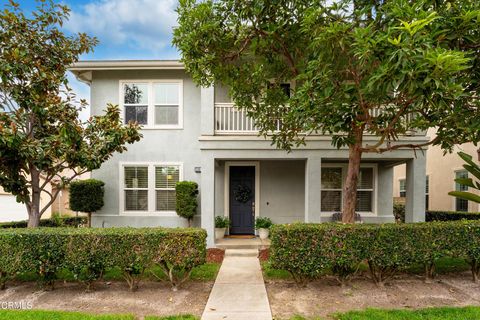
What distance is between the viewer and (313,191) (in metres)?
8.70

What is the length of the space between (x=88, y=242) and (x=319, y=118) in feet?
16.3

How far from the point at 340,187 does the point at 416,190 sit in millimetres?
2581

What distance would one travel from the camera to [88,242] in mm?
5270

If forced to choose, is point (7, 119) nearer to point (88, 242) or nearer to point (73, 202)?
point (88, 242)

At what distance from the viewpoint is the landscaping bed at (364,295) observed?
4863mm

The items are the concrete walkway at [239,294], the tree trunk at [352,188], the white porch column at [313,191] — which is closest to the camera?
the concrete walkway at [239,294]

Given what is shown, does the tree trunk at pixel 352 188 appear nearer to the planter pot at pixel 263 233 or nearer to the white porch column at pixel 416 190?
the white porch column at pixel 416 190

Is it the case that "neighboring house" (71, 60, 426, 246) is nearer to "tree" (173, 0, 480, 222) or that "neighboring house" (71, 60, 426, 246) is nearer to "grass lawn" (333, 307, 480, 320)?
"tree" (173, 0, 480, 222)

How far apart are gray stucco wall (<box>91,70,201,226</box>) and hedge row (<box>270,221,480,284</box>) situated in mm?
5785

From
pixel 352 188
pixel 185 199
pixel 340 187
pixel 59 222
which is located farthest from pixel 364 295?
pixel 59 222

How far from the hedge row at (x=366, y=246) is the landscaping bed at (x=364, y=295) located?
0.42 metres

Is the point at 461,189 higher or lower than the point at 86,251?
higher

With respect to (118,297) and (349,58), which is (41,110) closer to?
(118,297)

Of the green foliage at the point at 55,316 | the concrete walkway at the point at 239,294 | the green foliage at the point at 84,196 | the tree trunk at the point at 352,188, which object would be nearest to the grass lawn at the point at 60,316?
the green foliage at the point at 55,316
